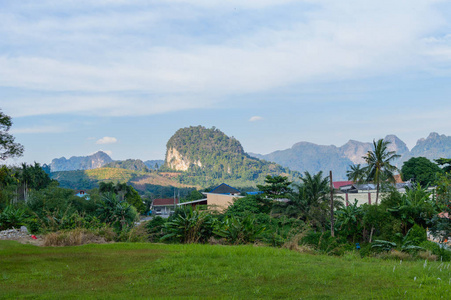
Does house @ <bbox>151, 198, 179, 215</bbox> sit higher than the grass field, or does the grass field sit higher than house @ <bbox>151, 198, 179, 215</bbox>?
the grass field

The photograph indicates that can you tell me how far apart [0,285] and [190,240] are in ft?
23.3

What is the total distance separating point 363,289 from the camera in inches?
249

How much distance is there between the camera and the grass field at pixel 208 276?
6266 millimetres

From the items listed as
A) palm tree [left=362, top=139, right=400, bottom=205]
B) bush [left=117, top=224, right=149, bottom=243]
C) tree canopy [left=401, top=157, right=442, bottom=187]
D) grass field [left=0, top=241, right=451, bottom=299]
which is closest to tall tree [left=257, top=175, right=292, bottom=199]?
palm tree [left=362, top=139, right=400, bottom=205]

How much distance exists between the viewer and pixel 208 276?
755cm

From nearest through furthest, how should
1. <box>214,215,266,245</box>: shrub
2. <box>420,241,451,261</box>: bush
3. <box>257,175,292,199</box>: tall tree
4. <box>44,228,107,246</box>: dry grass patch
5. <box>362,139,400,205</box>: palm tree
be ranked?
1. <box>44,228,107,246</box>: dry grass patch
2. <box>214,215,266,245</box>: shrub
3. <box>420,241,451,261</box>: bush
4. <box>362,139,400,205</box>: palm tree
5. <box>257,175,292,199</box>: tall tree

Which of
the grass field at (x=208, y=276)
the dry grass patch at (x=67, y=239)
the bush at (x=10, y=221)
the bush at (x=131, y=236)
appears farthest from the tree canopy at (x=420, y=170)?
the dry grass patch at (x=67, y=239)

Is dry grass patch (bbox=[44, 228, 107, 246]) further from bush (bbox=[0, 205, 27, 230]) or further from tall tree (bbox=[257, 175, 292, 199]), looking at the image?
tall tree (bbox=[257, 175, 292, 199])

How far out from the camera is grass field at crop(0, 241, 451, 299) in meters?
6.27

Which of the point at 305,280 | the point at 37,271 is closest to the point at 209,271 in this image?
the point at 305,280

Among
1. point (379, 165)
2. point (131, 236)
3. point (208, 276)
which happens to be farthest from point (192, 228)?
point (379, 165)

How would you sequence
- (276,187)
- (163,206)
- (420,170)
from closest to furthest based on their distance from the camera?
(276,187) < (420,170) < (163,206)

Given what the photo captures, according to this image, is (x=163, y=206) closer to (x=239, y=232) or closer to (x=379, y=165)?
(x=379, y=165)

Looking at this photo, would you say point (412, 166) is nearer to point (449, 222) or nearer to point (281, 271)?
point (449, 222)
